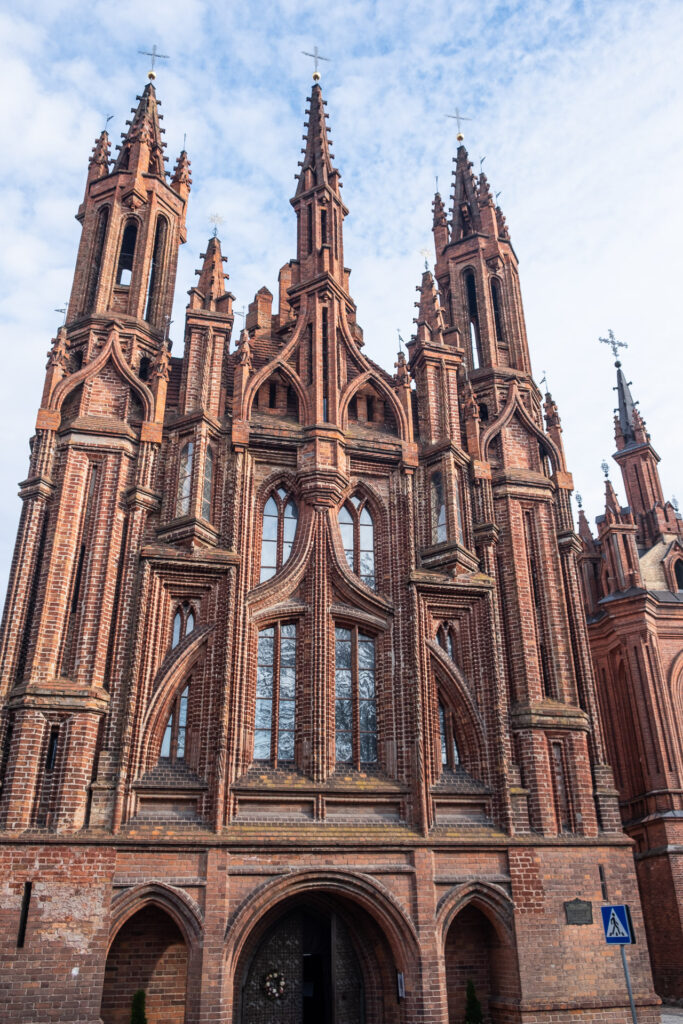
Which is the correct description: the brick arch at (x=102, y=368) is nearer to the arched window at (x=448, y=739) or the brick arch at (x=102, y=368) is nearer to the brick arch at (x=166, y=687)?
the brick arch at (x=166, y=687)

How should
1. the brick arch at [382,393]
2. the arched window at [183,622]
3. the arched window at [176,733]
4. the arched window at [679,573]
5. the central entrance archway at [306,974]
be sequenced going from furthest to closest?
the arched window at [679,573] < the brick arch at [382,393] < the arched window at [183,622] < the arched window at [176,733] < the central entrance archway at [306,974]

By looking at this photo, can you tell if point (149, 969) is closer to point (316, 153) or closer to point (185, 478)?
point (185, 478)

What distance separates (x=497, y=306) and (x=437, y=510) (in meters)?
8.11

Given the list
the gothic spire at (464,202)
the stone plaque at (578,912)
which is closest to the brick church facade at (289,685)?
the stone plaque at (578,912)

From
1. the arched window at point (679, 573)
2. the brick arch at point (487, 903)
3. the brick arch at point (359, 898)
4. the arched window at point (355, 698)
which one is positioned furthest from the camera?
the arched window at point (679, 573)

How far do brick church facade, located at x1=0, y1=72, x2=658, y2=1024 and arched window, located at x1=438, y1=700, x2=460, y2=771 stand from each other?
0.35ft

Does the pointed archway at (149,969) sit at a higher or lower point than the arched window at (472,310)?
lower

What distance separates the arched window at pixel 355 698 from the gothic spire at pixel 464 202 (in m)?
13.8

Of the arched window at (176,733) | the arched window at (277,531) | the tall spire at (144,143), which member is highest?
the tall spire at (144,143)

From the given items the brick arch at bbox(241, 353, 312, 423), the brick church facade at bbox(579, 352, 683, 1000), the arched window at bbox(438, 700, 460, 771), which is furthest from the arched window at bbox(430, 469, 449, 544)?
the brick church facade at bbox(579, 352, 683, 1000)

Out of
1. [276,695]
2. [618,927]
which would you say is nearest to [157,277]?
[276,695]

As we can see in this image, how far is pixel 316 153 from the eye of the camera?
25516 millimetres

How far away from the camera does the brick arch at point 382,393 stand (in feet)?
70.8

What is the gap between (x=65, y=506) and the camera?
722 inches
